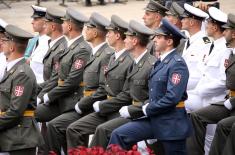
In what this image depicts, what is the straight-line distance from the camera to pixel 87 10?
22844mm

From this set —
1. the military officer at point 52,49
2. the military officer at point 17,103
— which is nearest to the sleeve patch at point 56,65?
the military officer at point 52,49

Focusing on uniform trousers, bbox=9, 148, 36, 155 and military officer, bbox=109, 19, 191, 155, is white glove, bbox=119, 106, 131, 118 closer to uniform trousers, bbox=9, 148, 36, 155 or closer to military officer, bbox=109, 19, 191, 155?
military officer, bbox=109, 19, 191, 155

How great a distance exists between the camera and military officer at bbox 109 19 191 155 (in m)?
8.11

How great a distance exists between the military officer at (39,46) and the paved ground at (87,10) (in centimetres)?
899

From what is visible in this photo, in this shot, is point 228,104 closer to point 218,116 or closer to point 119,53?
point 218,116

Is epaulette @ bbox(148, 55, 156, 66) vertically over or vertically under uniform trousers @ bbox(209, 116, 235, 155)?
over

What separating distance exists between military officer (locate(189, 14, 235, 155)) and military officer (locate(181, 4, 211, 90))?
0.56 m

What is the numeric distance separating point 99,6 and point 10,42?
1572 centimetres

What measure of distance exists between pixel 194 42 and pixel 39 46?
7.64 feet

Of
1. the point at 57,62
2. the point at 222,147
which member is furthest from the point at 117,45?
the point at 222,147

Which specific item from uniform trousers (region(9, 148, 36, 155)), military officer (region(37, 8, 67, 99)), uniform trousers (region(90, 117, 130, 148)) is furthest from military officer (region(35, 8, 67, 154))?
uniform trousers (region(9, 148, 36, 155))

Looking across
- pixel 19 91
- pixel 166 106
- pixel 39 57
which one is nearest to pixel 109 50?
pixel 39 57

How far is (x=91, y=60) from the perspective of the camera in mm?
9508

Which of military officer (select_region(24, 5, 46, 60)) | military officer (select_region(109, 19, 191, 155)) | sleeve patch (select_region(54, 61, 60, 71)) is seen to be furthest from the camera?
Result: military officer (select_region(24, 5, 46, 60))
